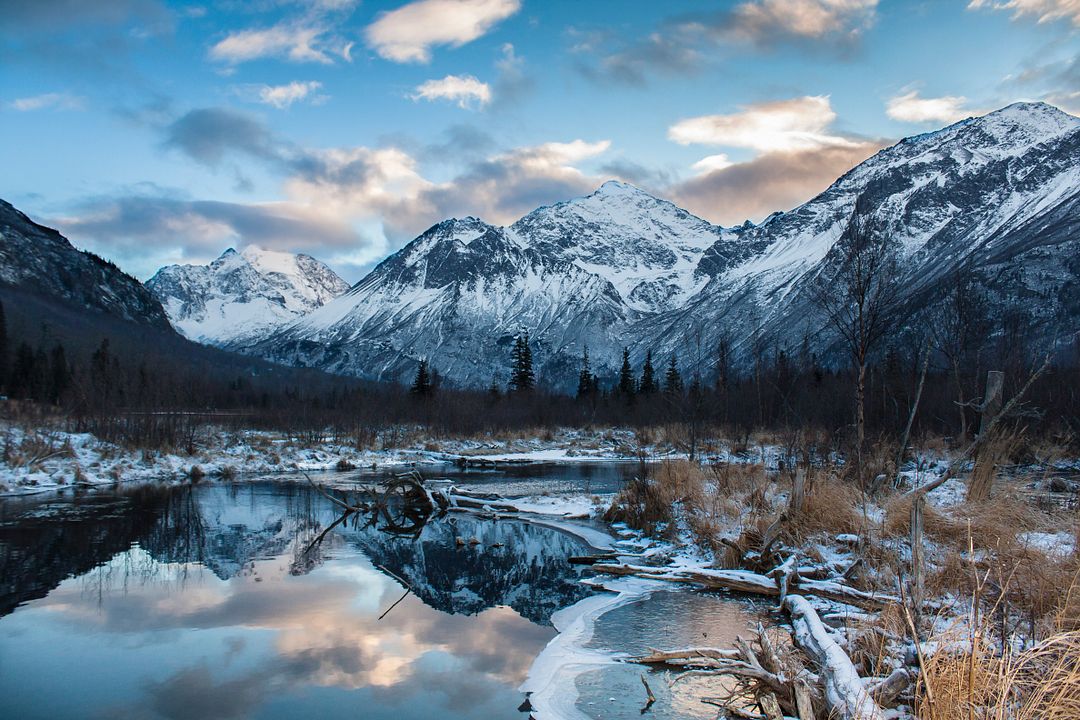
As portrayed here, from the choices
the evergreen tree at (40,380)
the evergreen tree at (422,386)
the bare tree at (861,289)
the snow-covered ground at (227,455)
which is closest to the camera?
the bare tree at (861,289)

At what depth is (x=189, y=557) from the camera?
587 inches

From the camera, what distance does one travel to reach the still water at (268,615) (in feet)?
25.4

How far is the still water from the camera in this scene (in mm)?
7750

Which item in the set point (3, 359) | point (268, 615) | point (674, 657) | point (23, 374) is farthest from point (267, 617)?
point (3, 359)

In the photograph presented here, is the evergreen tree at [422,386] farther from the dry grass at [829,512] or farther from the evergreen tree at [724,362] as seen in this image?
the dry grass at [829,512]

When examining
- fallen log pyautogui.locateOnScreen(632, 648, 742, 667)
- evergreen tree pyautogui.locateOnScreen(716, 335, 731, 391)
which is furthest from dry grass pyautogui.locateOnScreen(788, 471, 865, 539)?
evergreen tree pyautogui.locateOnScreen(716, 335, 731, 391)

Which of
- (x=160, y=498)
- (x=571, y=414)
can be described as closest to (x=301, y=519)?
(x=160, y=498)

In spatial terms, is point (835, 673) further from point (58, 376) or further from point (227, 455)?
point (58, 376)

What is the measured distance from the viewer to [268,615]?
1084 centimetres

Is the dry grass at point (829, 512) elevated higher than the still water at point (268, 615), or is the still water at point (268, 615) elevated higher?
the dry grass at point (829, 512)

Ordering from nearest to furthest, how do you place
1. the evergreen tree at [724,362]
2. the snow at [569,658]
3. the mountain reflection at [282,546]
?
the snow at [569,658] < the mountain reflection at [282,546] < the evergreen tree at [724,362]

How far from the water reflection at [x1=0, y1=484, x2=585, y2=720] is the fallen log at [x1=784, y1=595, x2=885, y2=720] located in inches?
129

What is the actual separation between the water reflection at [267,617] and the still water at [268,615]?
0.03 meters

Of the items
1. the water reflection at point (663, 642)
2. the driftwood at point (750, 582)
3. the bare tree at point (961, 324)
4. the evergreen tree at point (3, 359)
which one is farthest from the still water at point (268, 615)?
the evergreen tree at point (3, 359)
